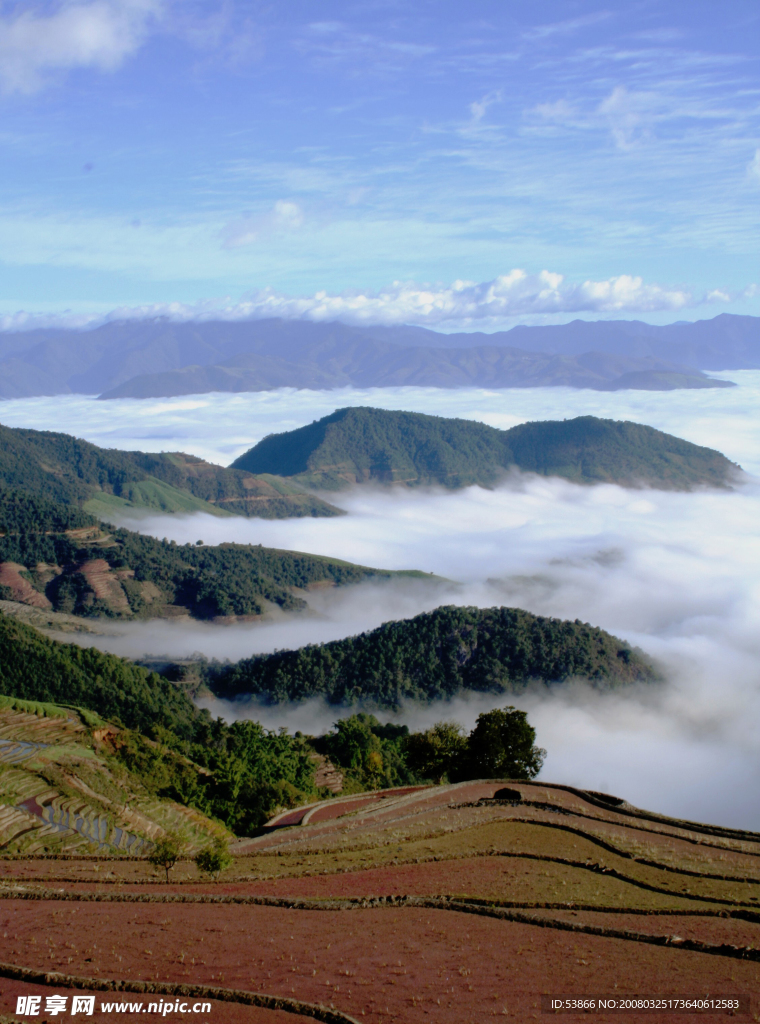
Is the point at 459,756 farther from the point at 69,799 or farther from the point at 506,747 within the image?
the point at 69,799

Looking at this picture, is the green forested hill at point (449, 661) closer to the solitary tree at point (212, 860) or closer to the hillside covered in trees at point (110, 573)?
the hillside covered in trees at point (110, 573)

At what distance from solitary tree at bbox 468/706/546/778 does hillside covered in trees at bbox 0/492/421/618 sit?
107107mm

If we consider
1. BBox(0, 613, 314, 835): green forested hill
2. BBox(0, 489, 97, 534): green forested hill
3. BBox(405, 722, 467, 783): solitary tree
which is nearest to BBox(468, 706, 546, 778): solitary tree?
BBox(405, 722, 467, 783): solitary tree

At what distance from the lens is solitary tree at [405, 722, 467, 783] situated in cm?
6869

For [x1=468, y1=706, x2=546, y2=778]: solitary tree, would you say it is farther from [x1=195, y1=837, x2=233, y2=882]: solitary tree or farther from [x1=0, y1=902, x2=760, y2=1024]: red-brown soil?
[x1=0, y1=902, x2=760, y2=1024]: red-brown soil

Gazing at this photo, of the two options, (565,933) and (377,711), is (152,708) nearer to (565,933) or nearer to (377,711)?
(377,711)

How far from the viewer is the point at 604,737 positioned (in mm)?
114000

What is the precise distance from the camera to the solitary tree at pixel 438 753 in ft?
225

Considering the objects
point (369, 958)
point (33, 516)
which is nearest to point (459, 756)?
point (369, 958)

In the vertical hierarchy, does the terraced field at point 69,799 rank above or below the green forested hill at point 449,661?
above

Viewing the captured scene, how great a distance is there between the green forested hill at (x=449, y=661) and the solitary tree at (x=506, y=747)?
2157 inches

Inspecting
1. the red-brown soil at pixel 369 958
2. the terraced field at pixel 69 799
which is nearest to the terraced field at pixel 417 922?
the red-brown soil at pixel 369 958

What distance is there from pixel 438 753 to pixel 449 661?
54.4 m

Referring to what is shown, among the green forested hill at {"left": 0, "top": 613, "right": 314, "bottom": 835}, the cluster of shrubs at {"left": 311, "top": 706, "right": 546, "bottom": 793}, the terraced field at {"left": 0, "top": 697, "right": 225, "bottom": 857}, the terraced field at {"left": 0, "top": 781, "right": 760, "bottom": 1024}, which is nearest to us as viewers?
the terraced field at {"left": 0, "top": 781, "right": 760, "bottom": 1024}
